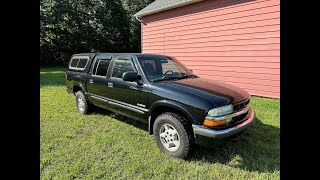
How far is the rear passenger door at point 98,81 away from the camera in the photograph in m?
4.88

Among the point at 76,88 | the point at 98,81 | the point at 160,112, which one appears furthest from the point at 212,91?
the point at 76,88

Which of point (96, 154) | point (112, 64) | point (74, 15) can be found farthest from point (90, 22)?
point (96, 154)

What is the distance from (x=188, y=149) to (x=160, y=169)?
1.67 feet

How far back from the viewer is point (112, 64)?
189 inches

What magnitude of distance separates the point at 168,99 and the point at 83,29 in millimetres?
23675

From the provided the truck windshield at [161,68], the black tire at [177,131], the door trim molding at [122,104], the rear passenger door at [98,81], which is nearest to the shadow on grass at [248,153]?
the black tire at [177,131]

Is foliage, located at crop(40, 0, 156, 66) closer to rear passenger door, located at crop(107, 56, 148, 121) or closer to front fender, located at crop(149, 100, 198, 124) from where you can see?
rear passenger door, located at crop(107, 56, 148, 121)

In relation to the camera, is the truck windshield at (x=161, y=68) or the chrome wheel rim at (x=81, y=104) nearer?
the truck windshield at (x=161, y=68)

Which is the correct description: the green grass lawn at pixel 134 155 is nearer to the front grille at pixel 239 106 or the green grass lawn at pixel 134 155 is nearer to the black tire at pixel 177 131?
the black tire at pixel 177 131

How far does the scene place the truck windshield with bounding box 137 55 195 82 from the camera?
164 inches

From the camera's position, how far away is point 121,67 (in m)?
4.58

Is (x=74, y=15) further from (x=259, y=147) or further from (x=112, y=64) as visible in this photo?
(x=259, y=147)

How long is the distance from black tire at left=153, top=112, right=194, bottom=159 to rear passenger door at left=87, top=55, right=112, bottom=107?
5.70ft
